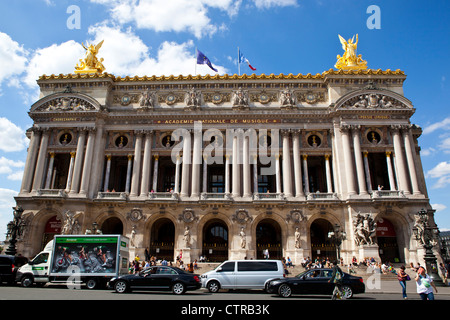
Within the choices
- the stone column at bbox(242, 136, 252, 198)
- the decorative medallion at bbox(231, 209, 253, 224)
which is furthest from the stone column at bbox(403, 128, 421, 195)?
the decorative medallion at bbox(231, 209, 253, 224)

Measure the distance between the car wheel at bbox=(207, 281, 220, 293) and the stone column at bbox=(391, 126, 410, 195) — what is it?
1016 inches

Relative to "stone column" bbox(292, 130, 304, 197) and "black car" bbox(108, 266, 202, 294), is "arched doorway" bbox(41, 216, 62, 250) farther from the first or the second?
"stone column" bbox(292, 130, 304, 197)

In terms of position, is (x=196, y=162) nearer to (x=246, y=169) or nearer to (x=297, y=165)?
(x=246, y=169)

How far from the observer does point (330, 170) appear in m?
38.0

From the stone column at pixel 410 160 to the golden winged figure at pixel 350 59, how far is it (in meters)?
9.93

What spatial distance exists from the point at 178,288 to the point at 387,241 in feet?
89.9

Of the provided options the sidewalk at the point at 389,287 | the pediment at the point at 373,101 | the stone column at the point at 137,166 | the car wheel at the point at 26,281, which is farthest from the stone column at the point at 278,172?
the car wheel at the point at 26,281

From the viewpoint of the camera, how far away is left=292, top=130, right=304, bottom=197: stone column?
36406 mm

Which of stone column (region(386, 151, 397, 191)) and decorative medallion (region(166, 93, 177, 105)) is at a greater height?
decorative medallion (region(166, 93, 177, 105))

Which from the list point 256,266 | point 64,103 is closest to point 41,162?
point 64,103

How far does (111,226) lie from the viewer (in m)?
39.5

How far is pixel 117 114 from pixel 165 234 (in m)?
15.8

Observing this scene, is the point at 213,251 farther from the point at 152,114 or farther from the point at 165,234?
the point at 152,114
